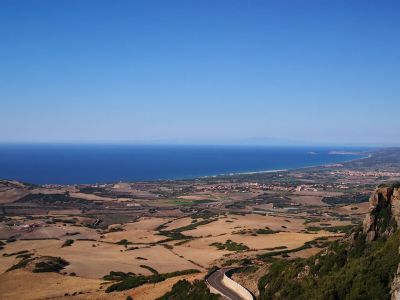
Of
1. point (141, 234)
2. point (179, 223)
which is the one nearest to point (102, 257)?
point (141, 234)

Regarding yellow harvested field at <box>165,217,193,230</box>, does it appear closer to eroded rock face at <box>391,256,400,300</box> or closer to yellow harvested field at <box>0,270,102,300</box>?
yellow harvested field at <box>0,270,102,300</box>

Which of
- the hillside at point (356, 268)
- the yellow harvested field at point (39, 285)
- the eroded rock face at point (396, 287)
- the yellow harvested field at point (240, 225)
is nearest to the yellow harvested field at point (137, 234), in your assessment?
the yellow harvested field at point (240, 225)

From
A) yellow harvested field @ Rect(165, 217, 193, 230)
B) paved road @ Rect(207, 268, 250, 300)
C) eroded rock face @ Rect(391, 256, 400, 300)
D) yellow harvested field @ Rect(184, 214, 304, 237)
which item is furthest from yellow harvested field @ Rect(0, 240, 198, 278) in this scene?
eroded rock face @ Rect(391, 256, 400, 300)

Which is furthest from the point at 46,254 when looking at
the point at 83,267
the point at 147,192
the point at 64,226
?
the point at 147,192

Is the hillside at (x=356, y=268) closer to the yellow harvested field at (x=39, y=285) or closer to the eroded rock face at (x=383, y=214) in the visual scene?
the eroded rock face at (x=383, y=214)

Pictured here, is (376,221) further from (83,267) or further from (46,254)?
(46,254)
